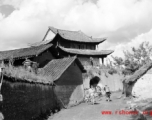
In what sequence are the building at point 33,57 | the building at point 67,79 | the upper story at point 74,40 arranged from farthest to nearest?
the upper story at point 74,40 → the building at point 33,57 → the building at point 67,79

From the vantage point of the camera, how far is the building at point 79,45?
114ft

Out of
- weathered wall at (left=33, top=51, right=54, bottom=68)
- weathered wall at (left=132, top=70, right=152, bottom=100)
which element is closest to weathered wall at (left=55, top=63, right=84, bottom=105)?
weathered wall at (left=33, top=51, right=54, bottom=68)

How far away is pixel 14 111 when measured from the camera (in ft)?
31.4

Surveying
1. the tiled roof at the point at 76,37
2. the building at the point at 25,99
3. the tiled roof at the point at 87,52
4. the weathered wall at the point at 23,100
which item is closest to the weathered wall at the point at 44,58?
the building at the point at 25,99

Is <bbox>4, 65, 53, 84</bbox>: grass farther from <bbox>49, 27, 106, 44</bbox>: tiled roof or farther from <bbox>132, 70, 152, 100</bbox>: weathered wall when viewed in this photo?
<bbox>49, 27, 106, 44</bbox>: tiled roof

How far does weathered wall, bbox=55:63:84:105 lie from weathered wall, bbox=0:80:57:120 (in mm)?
2582

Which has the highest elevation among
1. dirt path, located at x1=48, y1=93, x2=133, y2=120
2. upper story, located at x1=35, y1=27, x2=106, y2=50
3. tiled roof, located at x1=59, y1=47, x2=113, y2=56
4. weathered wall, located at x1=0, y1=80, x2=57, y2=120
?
A: upper story, located at x1=35, y1=27, x2=106, y2=50

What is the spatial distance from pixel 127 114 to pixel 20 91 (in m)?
6.02

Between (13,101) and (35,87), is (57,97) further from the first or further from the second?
(13,101)

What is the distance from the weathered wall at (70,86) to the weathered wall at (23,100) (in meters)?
2.58

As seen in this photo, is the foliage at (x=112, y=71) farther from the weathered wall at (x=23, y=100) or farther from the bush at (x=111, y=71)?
the weathered wall at (x=23, y=100)

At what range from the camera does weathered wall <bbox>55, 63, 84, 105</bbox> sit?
707 inches


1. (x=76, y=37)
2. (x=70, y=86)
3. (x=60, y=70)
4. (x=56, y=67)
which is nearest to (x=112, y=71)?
(x=76, y=37)

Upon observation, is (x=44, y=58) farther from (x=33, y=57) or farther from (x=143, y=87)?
(x=143, y=87)
